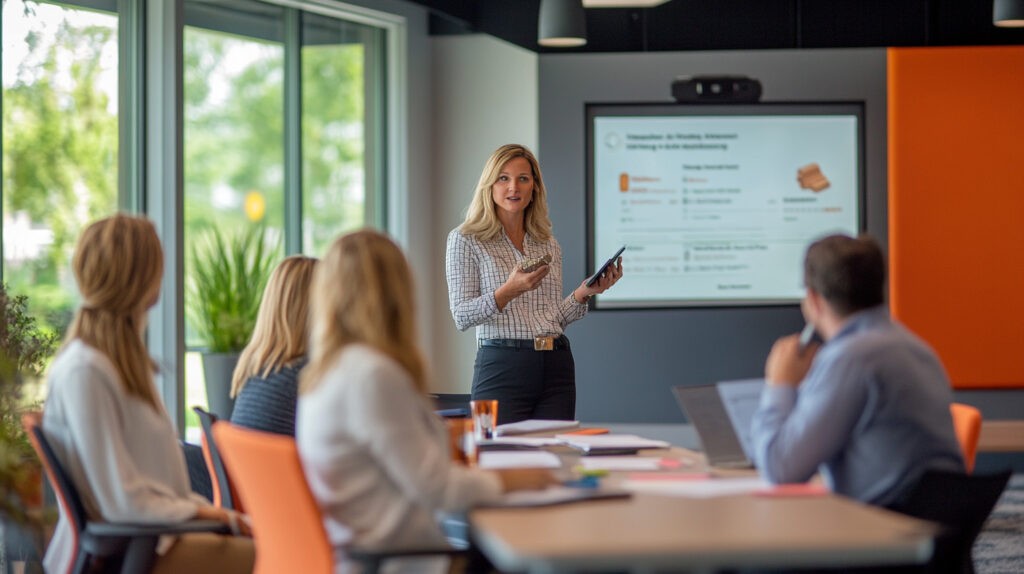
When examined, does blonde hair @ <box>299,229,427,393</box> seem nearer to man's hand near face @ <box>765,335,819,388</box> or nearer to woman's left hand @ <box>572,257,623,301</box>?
man's hand near face @ <box>765,335,819,388</box>

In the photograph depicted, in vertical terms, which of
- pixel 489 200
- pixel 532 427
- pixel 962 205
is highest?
pixel 962 205

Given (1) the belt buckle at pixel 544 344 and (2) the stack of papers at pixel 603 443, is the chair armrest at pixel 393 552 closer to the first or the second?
(2) the stack of papers at pixel 603 443

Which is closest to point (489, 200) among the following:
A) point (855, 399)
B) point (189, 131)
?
point (855, 399)

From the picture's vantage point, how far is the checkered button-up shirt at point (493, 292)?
425 centimetres

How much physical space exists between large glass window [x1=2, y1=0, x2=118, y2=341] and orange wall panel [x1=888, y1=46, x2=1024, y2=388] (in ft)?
15.2

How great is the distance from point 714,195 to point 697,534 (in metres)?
5.76

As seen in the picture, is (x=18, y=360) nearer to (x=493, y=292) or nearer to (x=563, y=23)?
(x=493, y=292)

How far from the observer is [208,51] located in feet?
23.1

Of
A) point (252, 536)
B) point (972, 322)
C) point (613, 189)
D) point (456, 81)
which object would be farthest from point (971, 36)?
point (252, 536)

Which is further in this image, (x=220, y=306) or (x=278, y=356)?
(x=220, y=306)

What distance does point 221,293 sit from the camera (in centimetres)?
692

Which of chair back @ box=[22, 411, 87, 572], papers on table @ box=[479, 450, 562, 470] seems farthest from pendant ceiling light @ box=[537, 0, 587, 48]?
chair back @ box=[22, 411, 87, 572]

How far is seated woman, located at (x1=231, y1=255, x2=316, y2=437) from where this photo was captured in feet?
10.7

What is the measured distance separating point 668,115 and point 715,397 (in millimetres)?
4802
